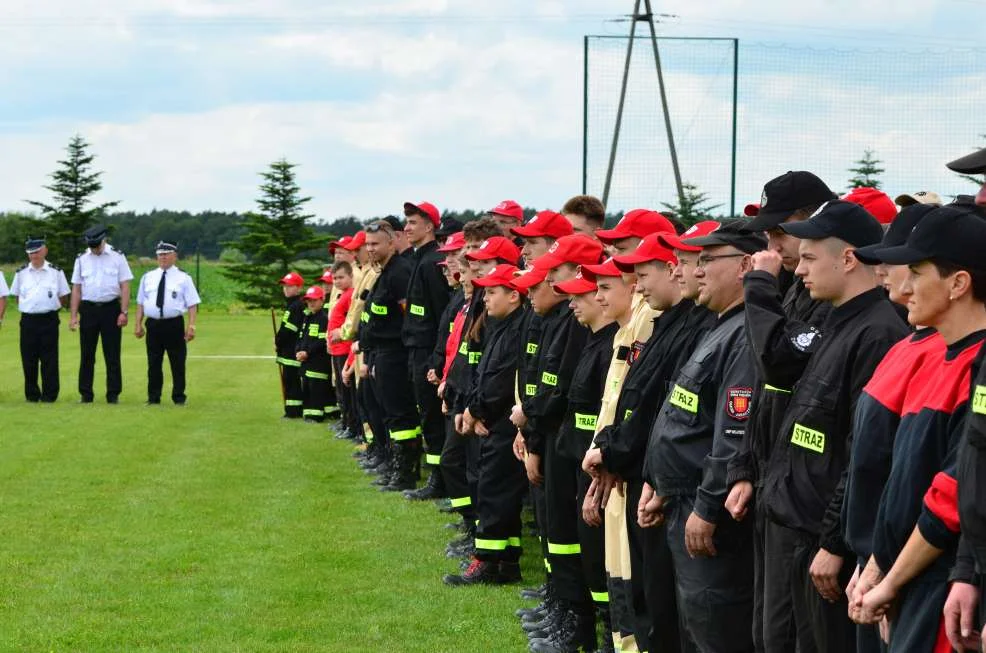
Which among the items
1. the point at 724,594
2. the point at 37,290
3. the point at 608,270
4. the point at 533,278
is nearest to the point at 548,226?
the point at 533,278

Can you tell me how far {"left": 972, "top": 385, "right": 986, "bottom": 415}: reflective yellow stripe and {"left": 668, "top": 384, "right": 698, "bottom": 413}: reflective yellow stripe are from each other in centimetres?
208

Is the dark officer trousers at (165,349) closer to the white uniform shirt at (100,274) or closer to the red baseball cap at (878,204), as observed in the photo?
the white uniform shirt at (100,274)

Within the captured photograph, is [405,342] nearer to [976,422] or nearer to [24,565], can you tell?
[24,565]

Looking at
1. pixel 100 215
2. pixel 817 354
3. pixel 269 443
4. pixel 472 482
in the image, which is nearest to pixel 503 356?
pixel 472 482

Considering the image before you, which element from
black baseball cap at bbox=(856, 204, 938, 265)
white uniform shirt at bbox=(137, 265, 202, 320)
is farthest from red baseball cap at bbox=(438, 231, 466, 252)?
white uniform shirt at bbox=(137, 265, 202, 320)

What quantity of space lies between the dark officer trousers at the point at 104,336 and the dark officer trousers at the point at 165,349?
16 cm

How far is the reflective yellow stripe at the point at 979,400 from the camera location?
10.9 ft

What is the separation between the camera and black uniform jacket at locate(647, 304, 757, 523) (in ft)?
16.8

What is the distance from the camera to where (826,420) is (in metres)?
4.41

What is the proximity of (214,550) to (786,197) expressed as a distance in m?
5.82

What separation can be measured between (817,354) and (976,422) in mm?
1237

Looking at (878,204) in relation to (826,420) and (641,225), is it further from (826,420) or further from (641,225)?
(826,420)

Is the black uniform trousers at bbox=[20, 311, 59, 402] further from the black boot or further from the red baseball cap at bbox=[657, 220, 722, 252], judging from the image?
the red baseball cap at bbox=[657, 220, 722, 252]

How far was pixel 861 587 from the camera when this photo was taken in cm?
395
